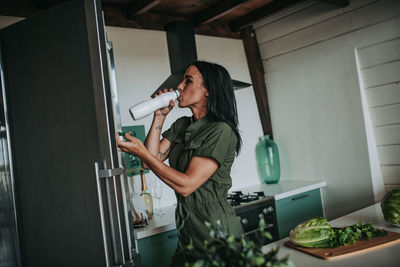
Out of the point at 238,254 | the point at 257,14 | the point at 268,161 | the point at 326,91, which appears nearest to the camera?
the point at 238,254

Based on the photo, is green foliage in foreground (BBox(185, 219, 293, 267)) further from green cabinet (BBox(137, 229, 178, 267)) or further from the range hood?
the range hood

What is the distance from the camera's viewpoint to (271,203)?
299cm

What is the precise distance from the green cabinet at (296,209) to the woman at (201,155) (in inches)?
57.1

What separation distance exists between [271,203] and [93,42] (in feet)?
6.46

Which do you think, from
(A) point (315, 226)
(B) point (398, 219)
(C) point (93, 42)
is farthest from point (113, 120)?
(B) point (398, 219)

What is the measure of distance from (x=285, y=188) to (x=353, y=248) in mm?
1811

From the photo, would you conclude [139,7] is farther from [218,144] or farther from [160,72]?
[218,144]

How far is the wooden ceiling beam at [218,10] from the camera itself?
300cm

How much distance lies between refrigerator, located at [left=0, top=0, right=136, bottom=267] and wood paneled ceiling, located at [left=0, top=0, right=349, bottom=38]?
2.45 feet

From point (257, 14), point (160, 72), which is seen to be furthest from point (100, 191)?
point (257, 14)

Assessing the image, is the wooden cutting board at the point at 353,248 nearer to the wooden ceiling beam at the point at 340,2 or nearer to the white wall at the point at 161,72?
the white wall at the point at 161,72

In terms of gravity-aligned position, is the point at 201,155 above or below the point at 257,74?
below

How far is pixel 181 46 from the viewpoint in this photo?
2.91m

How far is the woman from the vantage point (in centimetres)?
150
